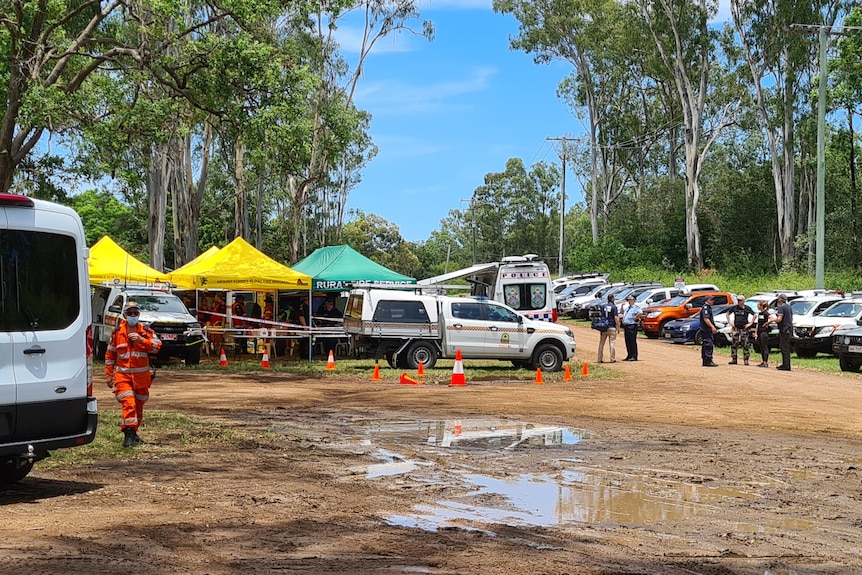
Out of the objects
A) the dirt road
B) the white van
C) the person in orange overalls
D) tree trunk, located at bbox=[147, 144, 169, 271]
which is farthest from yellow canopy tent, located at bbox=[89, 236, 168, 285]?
the white van

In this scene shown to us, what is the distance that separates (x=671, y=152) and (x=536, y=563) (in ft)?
214

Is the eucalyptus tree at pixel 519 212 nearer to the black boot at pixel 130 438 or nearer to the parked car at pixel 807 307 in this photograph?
the parked car at pixel 807 307

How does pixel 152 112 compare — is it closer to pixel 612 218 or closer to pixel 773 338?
pixel 773 338

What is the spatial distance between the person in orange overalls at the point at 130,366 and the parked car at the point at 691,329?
24881 mm

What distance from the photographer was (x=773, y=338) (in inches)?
1142

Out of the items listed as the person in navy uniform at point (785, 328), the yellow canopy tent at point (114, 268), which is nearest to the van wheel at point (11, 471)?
the yellow canopy tent at point (114, 268)

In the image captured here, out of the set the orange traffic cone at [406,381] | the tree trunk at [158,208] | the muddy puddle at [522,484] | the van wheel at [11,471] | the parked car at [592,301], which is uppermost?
the tree trunk at [158,208]

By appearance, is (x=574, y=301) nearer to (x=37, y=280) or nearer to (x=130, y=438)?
(x=130, y=438)

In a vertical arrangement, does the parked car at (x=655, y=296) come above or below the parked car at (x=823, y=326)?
above

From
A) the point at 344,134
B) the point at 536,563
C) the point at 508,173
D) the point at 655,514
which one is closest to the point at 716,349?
the point at 344,134

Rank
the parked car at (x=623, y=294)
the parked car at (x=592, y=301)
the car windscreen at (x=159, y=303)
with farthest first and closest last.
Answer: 1. the parked car at (x=592, y=301)
2. the parked car at (x=623, y=294)
3. the car windscreen at (x=159, y=303)

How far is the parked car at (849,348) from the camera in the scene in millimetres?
22703

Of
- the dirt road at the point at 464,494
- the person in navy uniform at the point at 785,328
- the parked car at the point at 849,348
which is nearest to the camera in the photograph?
the dirt road at the point at 464,494

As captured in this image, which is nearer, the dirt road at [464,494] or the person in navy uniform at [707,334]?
the dirt road at [464,494]
